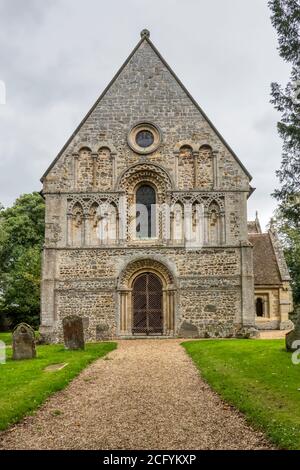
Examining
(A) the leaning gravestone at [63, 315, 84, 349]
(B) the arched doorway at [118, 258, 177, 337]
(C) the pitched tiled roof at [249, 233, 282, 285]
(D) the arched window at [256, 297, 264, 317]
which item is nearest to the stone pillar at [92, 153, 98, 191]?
(B) the arched doorway at [118, 258, 177, 337]

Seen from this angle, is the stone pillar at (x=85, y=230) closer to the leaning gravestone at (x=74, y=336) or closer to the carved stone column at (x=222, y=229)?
the carved stone column at (x=222, y=229)

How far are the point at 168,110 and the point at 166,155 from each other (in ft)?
8.58

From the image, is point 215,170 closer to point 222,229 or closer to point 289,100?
point 222,229

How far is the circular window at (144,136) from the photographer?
26406 mm

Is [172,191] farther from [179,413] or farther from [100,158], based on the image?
[179,413]

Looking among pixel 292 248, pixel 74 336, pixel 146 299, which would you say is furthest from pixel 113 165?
pixel 292 248

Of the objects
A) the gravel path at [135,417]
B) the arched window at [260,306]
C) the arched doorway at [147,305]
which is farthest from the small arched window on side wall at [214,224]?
the gravel path at [135,417]

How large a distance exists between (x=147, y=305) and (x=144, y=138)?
8.98 meters

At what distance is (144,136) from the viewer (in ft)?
87.9

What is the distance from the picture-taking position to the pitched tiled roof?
3388cm

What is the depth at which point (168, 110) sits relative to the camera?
26.8m

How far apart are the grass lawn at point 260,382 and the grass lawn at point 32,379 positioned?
374 cm

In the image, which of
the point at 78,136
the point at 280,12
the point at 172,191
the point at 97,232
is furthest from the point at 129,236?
the point at 280,12

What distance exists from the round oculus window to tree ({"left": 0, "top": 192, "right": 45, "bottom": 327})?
15403 mm
